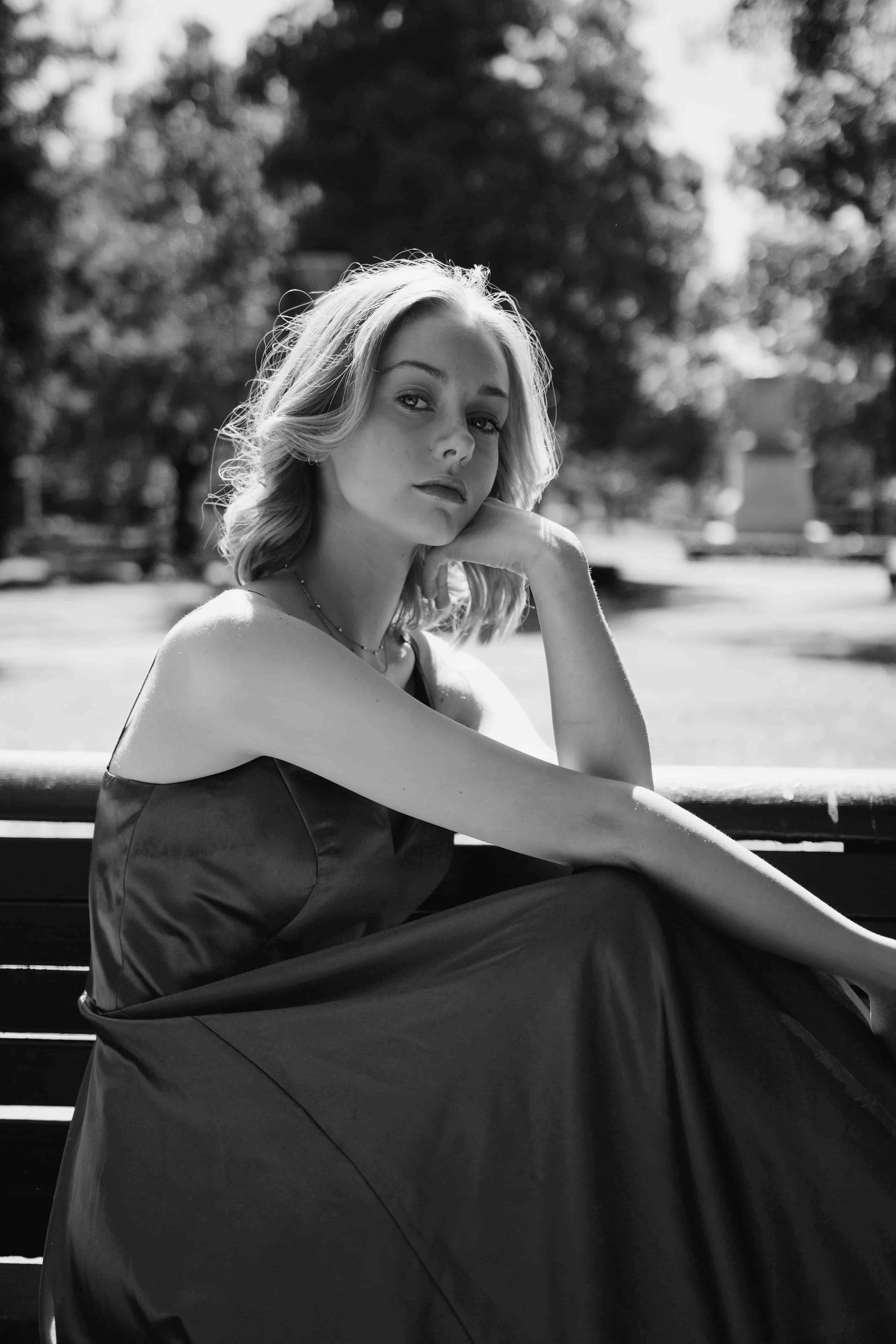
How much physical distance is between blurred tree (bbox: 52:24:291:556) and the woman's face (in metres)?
22.9

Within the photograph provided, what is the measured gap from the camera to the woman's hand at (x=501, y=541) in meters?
2.46

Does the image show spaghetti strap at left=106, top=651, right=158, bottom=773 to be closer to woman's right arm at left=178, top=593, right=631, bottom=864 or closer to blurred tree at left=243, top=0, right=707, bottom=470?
woman's right arm at left=178, top=593, right=631, bottom=864

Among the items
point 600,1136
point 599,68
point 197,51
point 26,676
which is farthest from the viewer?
point 197,51

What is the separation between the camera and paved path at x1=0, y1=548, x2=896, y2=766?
7.39 meters

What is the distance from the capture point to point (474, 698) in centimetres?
267

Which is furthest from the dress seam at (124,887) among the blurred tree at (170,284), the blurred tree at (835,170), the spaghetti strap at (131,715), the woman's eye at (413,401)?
the blurred tree at (170,284)

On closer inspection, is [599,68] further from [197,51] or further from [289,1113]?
[289,1113]

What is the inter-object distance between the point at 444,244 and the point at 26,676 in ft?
52.7

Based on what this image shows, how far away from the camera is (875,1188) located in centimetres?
179

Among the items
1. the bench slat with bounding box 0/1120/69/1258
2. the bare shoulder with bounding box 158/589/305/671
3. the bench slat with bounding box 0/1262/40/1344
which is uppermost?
the bare shoulder with bounding box 158/589/305/671

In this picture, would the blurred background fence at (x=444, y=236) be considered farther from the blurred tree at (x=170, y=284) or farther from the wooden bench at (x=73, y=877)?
the wooden bench at (x=73, y=877)

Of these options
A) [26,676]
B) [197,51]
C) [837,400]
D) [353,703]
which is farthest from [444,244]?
[837,400]

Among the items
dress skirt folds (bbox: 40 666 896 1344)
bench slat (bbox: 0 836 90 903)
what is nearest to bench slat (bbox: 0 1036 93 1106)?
bench slat (bbox: 0 836 90 903)

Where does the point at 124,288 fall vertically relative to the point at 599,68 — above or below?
below
